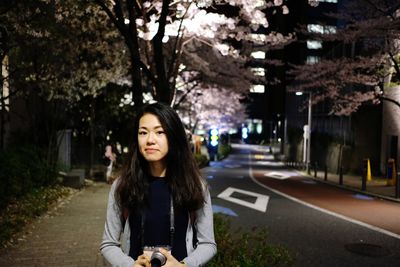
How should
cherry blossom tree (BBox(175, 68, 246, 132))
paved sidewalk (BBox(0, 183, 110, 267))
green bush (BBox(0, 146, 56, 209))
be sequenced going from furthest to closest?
cherry blossom tree (BBox(175, 68, 246, 132)) < green bush (BBox(0, 146, 56, 209)) < paved sidewalk (BBox(0, 183, 110, 267))

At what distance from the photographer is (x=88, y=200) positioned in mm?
12133

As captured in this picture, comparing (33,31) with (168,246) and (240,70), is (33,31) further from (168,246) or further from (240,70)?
(240,70)

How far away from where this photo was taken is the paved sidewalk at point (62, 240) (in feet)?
20.2

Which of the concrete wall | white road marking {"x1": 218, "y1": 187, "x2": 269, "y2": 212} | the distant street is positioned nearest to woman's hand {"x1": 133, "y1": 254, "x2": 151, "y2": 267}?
the distant street

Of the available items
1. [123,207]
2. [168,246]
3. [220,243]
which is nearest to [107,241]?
[123,207]

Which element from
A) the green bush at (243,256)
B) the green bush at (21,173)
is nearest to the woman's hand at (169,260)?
the green bush at (243,256)

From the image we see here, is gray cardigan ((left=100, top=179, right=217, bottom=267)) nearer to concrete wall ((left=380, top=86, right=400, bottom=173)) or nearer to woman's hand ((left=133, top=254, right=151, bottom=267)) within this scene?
woman's hand ((left=133, top=254, right=151, bottom=267))

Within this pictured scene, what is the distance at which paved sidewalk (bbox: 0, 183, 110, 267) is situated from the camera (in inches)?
243

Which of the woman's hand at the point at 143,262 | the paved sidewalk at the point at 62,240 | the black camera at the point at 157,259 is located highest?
the black camera at the point at 157,259

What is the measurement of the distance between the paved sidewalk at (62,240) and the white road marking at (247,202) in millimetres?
4484

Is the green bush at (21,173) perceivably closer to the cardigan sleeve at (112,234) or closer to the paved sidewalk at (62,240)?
the paved sidewalk at (62,240)

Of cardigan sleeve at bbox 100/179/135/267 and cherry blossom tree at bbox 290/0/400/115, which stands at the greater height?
cherry blossom tree at bbox 290/0/400/115

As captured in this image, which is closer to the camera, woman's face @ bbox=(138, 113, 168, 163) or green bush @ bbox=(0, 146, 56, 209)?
woman's face @ bbox=(138, 113, 168, 163)

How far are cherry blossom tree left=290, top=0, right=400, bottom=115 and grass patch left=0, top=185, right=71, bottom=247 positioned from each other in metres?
14.7
